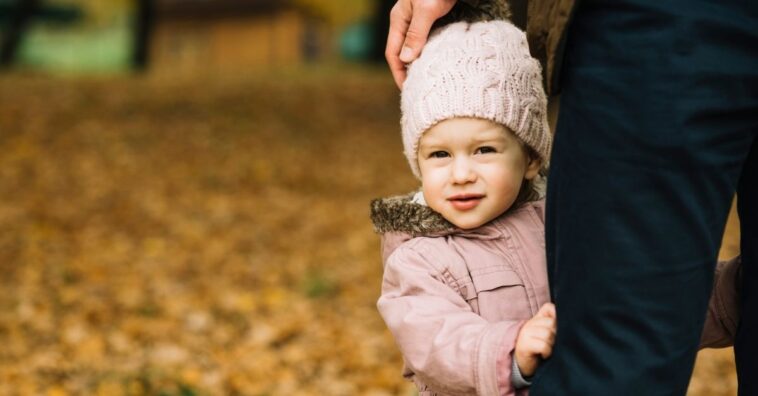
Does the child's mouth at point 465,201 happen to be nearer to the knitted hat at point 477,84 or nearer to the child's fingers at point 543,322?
the knitted hat at point 477,84

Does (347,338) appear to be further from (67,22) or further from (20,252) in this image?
(67,22)

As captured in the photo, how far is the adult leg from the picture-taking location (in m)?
1.74

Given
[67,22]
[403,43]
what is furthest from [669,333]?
[67,22]

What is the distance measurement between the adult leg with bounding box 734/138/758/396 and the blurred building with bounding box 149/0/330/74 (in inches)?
1185

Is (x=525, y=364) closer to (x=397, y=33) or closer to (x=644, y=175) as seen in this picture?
(x=644, y=175)

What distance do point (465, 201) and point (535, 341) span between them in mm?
370

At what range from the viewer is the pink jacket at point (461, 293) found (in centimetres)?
173

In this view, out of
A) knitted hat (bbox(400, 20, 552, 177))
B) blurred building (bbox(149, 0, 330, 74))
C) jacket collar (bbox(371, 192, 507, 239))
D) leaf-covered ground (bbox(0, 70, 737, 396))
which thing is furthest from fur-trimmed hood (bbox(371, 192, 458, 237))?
blurred building (bbox(149, 0, 330, 74))

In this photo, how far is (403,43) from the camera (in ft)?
6.70

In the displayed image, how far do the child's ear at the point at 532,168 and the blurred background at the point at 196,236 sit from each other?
2954 mm

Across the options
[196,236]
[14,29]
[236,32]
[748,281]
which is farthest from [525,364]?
[236,32]

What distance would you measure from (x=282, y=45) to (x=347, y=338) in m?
27.7

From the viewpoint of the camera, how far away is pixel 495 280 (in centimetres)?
189

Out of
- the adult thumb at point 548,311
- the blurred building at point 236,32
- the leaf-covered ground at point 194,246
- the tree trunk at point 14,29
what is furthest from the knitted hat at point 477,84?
the blurred building at point 236,32
